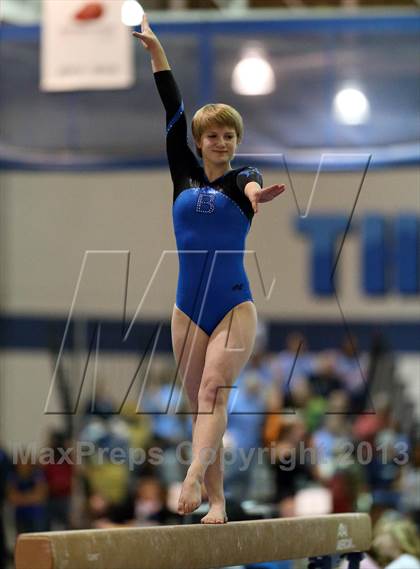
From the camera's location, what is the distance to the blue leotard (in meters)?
4.34

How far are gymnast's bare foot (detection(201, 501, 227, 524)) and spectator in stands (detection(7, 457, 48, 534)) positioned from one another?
626 centimetres

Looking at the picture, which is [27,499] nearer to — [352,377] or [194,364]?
[352,377]

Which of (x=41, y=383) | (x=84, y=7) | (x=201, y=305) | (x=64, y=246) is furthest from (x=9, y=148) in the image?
(x=201, y=305)

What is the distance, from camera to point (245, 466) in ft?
26.0

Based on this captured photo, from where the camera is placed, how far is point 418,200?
13336 millimetres

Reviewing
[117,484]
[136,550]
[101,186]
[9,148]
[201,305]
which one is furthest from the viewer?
[101,186]

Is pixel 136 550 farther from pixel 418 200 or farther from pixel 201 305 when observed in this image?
pixel 418 200

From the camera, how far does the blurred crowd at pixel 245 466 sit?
8.70m

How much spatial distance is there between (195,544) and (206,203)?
3.92 feet

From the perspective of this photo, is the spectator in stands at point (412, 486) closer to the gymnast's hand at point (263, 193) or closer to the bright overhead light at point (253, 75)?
the bright overhead light at point (253, 75)

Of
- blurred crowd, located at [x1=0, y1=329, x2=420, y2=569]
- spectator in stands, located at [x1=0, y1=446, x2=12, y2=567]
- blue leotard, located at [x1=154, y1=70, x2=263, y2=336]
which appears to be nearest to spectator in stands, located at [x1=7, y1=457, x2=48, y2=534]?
blurred crowd, located at [x1=0, y1=329, x2=420, y2=569]

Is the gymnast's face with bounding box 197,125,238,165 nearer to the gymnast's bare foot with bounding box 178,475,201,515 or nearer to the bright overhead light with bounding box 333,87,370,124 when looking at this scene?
the gymnast's bare foot with bounding box 178,475,201,515

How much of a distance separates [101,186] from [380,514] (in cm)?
764

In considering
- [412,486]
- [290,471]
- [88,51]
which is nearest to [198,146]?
[88,51]
